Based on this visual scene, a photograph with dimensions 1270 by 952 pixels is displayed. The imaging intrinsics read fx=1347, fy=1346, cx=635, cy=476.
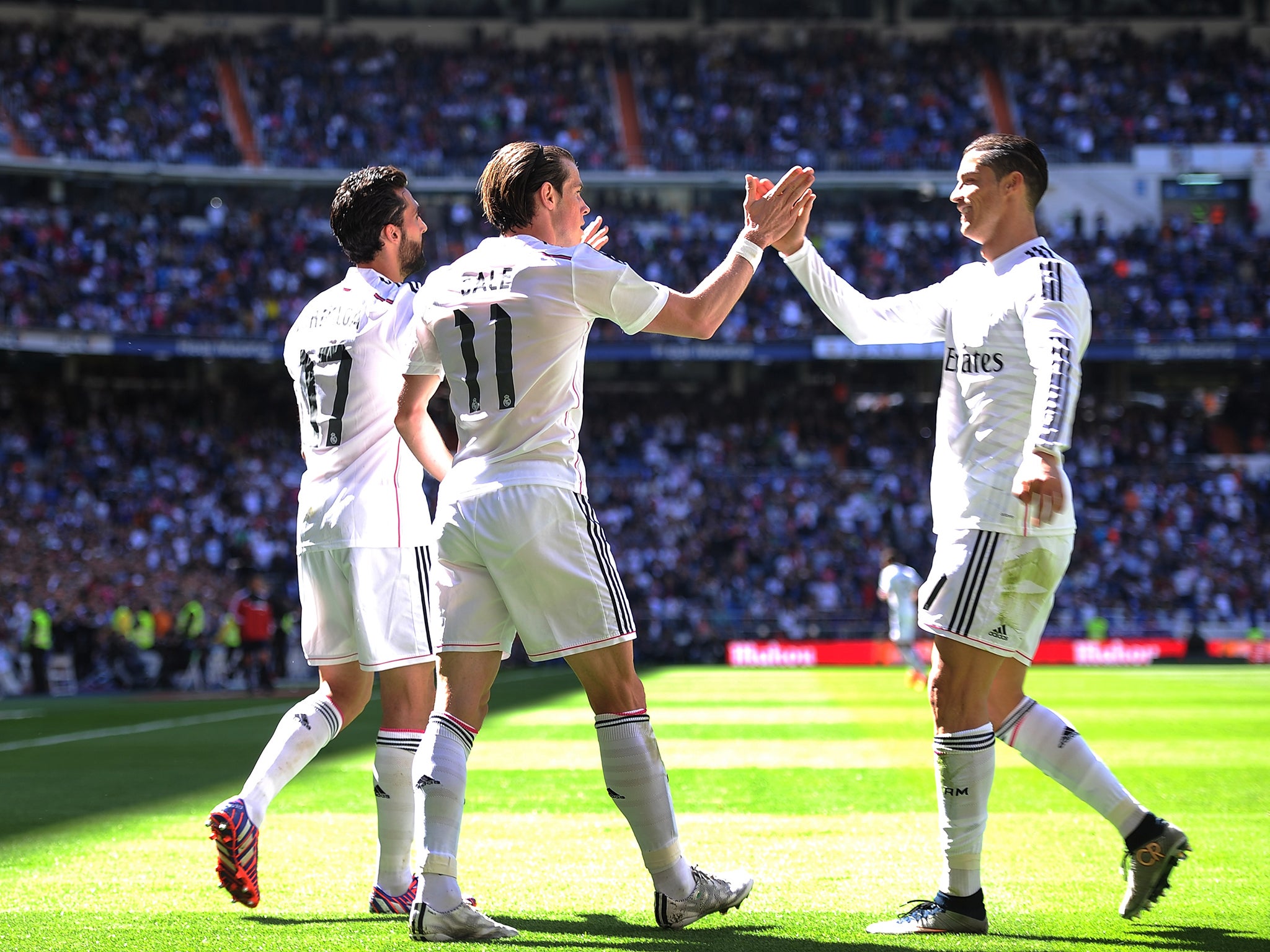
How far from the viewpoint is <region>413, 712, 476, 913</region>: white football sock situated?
4.15 metres

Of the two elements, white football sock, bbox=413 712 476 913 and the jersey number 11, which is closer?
white football sock, bbox=413 712 476 913

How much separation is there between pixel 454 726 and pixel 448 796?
226 mm

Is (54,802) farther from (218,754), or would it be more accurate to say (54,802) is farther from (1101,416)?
(1101,416)

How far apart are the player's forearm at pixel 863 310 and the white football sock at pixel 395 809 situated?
2.21 meters

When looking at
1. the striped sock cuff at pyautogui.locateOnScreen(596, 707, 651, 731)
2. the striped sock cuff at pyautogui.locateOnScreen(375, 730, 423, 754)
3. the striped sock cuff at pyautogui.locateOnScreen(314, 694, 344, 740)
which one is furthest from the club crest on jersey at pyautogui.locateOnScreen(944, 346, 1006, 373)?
the striped sock cuff at pyautogui.locateOnScreen(314, 694, 344, 740)

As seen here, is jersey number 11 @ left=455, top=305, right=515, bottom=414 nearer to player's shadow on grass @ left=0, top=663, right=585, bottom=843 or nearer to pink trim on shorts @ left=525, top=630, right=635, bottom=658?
pink trim on shorts @ left=525, top=630, right=635, bottom=658

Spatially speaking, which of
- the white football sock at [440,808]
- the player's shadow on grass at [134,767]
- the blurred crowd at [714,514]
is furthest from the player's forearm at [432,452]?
the blurred crowd at [714,514]

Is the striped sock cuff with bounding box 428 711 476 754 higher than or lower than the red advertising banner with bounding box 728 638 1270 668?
higher

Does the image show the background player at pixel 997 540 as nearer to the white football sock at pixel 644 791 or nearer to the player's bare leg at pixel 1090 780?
the player's bare leg at pixel 1090 780

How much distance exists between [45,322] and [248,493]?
643 centimetres

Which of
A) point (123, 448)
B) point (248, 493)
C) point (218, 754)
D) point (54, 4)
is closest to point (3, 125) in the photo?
point (54, 4)

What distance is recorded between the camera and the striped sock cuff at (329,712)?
5.05 meters

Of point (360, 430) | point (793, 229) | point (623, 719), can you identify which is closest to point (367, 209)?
point (360, 430)

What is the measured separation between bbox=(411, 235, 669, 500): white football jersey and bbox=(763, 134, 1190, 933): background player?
1183 mm
